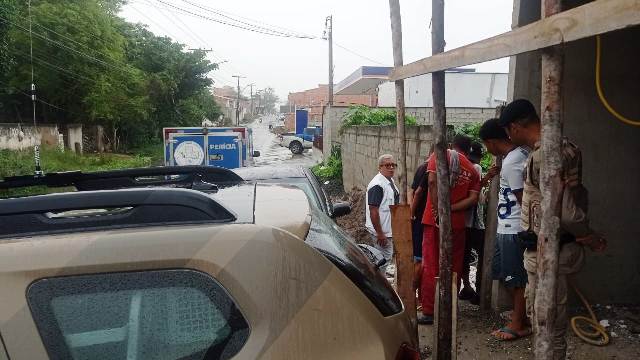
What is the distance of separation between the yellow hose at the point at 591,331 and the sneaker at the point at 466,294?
0.93m

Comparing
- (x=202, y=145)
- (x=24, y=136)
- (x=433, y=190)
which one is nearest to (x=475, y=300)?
(x=433, y=190)

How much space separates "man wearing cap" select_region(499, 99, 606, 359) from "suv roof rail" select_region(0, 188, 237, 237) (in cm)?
183

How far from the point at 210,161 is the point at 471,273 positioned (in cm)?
862

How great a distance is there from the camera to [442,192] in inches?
117

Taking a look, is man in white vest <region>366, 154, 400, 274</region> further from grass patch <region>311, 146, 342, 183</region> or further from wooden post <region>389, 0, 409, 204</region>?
grass patch <region>311, 146, 342, 183</region>

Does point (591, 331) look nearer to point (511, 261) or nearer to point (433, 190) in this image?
point (511, 261)

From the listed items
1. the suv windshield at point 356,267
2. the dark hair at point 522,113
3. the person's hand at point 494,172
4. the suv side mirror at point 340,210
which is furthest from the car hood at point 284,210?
the suv side mirror at point 340,210

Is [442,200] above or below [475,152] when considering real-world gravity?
below

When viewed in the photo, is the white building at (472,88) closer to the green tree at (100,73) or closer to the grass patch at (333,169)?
the grass patch at (333,169)

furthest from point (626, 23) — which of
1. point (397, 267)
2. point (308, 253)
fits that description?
point (397, 267)

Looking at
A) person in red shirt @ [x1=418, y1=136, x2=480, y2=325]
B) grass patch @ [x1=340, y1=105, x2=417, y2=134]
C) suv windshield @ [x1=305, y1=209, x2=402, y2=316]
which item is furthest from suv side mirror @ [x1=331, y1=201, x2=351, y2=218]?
grass patch @ [x1=340, y1=105, x2=417, y2=134]

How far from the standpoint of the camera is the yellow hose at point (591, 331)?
371 cm

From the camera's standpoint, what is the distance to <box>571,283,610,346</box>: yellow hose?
371cm

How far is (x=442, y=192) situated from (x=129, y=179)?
1.74m
